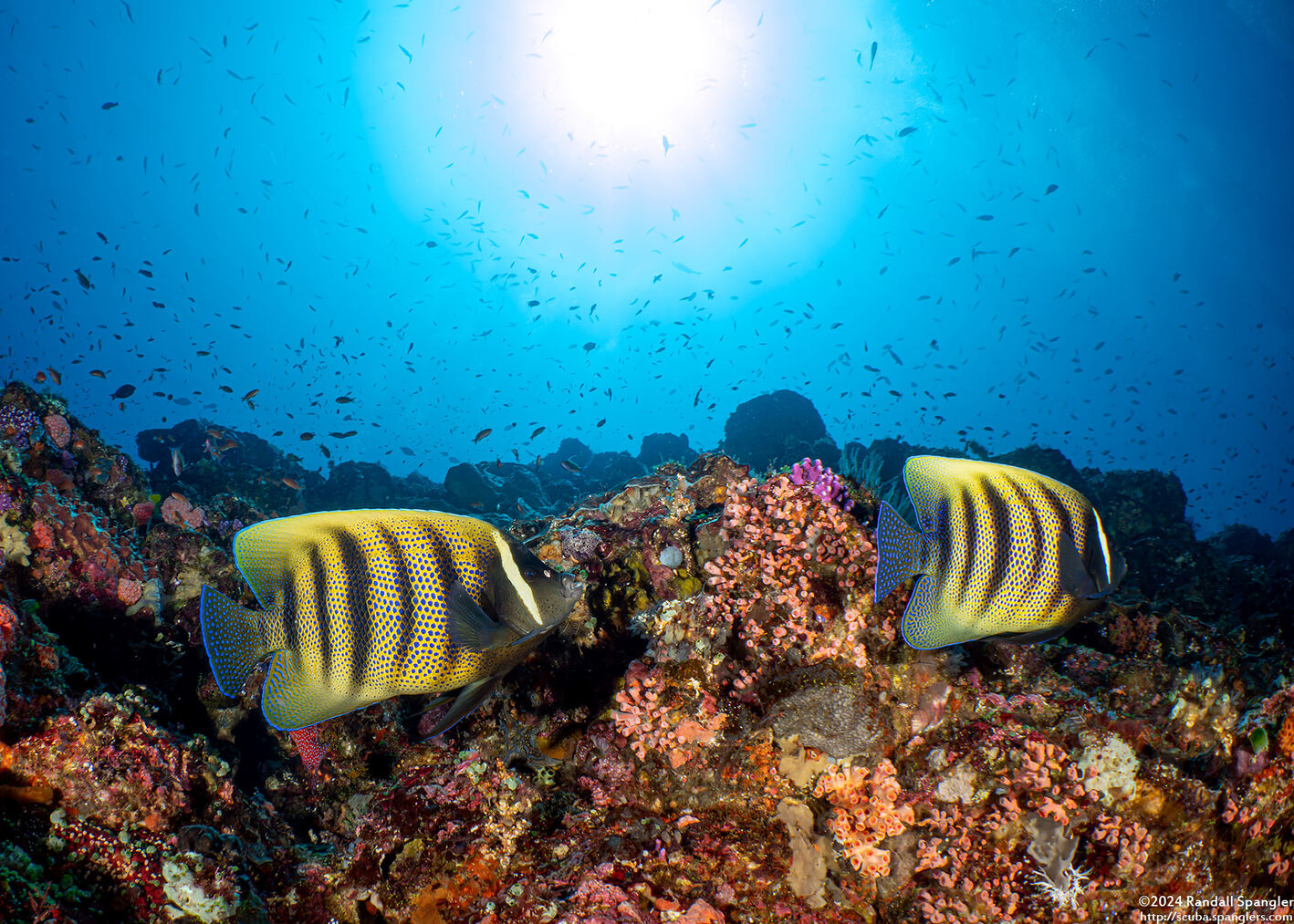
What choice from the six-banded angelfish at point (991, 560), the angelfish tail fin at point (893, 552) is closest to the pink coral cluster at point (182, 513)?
the angelfish tail fin at point (893, 552)

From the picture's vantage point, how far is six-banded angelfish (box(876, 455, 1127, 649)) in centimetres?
215

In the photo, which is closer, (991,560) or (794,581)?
(991,560)

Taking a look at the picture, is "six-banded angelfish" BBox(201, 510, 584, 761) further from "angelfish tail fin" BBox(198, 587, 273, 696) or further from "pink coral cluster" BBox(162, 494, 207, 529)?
"pink coral cluster" BBox(162, 494, 207, 529)

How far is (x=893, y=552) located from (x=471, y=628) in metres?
1.71

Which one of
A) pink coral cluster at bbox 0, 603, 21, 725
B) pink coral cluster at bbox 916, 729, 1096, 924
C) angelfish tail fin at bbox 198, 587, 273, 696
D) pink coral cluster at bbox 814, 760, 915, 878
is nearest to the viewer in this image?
angelfish tail fin at bbox 198, 587, 273, 696

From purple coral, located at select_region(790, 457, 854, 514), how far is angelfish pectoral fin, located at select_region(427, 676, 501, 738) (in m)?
1.86

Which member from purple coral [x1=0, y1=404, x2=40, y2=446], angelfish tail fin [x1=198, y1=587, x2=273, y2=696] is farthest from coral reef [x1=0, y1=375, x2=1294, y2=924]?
purple coral [x1=0, y1=404, x2=40, y2=446]

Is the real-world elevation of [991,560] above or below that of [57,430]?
below

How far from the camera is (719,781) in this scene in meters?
2.52

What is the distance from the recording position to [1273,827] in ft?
7.02

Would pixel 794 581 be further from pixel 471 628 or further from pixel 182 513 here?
pixel 182 513

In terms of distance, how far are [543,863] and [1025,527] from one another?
8.54ft

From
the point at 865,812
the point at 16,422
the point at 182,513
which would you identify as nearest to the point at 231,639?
the point at 865,812

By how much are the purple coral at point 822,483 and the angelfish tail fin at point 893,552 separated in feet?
2.21
